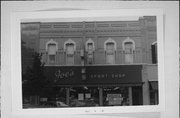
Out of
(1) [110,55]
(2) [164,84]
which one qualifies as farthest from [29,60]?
(2) [164,84]

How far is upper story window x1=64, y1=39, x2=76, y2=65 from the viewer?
3.35 meters

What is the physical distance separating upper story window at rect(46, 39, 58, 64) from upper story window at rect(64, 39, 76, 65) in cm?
14

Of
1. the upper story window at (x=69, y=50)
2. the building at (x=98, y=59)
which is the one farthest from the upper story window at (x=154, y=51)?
the upper story window at (x=69, y=50)

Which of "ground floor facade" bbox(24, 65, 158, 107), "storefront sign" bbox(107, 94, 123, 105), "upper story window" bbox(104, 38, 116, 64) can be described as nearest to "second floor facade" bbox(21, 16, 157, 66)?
"upper story window" bbox(104, 38, 116, 64)

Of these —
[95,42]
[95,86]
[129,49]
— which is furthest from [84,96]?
[129,49]

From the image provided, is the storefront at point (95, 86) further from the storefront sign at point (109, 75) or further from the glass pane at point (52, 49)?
the glass pane at point (52, 49)

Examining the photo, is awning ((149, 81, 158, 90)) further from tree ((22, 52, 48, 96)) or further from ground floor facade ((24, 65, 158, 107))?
tree ((22, 52, 48, 96))

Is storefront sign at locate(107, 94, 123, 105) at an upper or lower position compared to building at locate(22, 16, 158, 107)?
lower

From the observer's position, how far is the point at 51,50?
335cm

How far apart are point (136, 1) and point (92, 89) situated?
130 cm

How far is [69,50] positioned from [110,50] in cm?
54

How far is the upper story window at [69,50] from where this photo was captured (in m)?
3.35

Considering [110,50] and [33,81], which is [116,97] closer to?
[110,50]

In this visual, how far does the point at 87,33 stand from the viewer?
11.1ft
